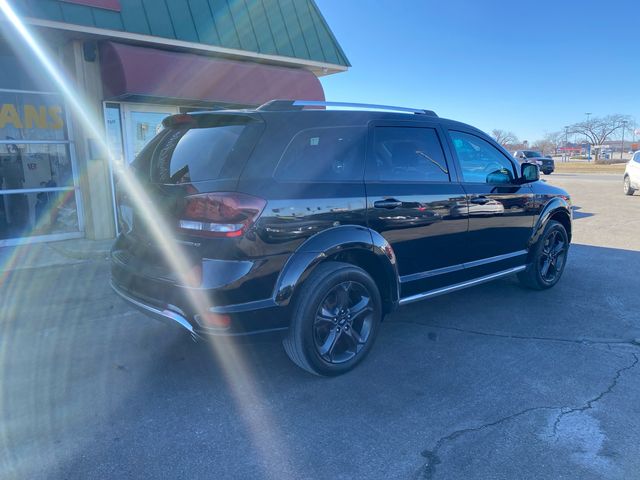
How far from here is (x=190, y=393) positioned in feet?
10.7

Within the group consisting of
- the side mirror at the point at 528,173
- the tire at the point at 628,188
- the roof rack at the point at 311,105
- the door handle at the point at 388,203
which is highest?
the roof rack at the point at 311,105

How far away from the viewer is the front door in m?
4.42

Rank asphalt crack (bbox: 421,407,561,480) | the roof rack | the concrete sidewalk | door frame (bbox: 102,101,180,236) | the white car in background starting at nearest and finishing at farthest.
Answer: asphalt crack (bbox: 421,407,561,480) → the roof rack → the concrete sidewalk → door frame (bbox: 102,101,180,236) → the white car in background

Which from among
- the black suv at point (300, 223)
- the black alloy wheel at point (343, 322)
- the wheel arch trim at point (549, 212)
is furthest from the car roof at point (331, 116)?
the wheel arch trim at point (549, 212)

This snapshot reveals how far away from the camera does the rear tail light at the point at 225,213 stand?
2.90m

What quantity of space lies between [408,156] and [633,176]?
50.6 feet

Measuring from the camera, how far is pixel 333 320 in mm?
3426

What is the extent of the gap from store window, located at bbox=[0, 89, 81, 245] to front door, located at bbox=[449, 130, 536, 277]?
657 centimetres

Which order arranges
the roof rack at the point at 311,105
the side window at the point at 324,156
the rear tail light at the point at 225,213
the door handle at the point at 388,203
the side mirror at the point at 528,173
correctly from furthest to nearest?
the side mirror at the point at 528,173
the door handle at the point at 388,203
the roof rack at the point at 311,105
the side window at the point at 324,156
the rear tail light at the point at 225,213

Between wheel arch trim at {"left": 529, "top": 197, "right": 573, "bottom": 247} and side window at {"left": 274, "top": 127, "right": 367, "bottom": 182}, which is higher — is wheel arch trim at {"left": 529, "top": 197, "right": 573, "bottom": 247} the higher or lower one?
the lower one

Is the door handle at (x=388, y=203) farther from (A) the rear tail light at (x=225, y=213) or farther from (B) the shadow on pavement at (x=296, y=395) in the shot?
(B) the shadow on pavement at (x=296, y=395)

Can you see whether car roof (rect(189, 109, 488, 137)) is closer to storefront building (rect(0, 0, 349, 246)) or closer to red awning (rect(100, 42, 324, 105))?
red awning (rect(100, 42, 324, 105))

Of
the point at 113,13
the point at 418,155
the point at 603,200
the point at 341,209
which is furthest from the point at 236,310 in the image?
the point at 603,200

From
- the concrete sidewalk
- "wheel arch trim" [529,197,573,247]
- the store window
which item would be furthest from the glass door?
"wheel arch trim" [529,197,573,247]
